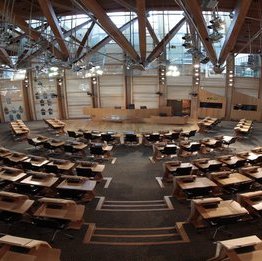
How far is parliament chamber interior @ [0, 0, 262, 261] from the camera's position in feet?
24.4

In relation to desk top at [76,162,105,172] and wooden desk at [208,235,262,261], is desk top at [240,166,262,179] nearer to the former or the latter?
wooden desk at [208,235,262,261]

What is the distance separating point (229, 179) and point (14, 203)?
776 centimetres

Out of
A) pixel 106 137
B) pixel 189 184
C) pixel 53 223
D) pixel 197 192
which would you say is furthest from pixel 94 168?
Result: pixel 106 137

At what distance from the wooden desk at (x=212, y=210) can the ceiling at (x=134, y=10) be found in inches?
263

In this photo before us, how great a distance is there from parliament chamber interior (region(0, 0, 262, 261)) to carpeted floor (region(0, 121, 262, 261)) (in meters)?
0.04

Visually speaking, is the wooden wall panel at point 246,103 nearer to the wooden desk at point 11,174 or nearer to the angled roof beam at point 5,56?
the angled roof beam at point 5,56

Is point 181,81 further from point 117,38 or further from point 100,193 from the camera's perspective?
point 100,193

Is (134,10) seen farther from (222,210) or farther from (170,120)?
(170,120)

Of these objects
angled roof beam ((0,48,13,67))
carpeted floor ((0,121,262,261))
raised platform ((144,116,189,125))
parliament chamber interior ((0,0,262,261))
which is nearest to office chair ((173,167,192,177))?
parliament chamber interior ((0,0,262,261))

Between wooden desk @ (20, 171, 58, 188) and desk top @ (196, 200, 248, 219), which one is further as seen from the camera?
wooden desk @ (20, 171, 58, 188)

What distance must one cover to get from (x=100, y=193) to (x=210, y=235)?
486cm

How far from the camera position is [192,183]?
385 inches

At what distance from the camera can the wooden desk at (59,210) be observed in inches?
296

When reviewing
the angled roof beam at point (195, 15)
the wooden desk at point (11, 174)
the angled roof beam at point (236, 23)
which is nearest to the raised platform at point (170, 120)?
the angled roof beam at point (236, 23)
